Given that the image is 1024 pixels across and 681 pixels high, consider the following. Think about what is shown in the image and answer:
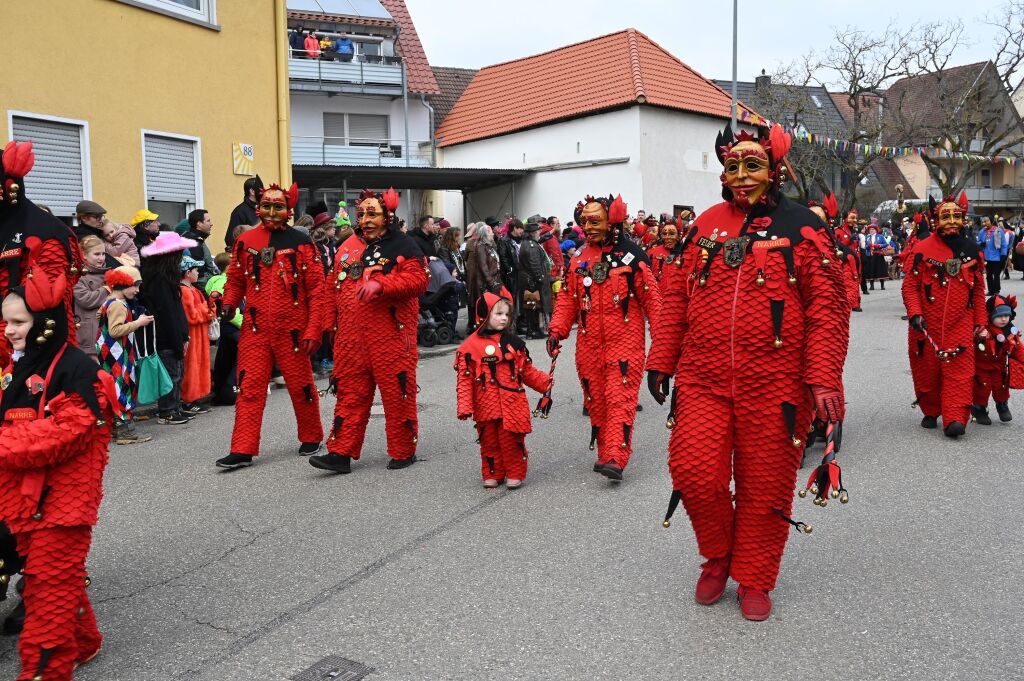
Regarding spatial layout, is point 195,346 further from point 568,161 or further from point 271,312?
point 568,161

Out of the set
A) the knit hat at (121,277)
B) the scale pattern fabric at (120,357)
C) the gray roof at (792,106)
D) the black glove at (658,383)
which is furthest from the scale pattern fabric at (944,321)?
the gray roof at (792,106)

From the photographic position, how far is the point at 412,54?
34.7m

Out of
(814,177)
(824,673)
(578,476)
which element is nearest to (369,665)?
(824,673)

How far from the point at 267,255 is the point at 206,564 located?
2750 millimetres

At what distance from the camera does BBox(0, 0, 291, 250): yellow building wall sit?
11.5 m

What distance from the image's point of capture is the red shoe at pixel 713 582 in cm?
437

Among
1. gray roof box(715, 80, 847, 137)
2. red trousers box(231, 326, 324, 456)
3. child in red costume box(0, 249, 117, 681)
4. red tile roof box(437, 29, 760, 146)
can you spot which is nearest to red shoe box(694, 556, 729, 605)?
child in red costume box(0, 249, 117, 681)

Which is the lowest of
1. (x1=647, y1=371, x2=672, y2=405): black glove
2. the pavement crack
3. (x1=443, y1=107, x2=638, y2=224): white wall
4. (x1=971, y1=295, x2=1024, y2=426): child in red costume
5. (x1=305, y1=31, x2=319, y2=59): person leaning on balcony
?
the pavement crack

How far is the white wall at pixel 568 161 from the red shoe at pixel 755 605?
2497 cm

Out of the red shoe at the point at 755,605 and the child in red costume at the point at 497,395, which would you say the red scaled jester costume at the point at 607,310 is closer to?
the child in red costume at the point at 497,395

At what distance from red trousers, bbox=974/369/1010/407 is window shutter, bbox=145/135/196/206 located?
10.4 m

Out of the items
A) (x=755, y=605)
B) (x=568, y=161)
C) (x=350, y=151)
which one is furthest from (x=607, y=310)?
(x=350, y=151)

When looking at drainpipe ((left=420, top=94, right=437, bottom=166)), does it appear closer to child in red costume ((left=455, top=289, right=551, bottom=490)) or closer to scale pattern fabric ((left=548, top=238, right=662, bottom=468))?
scale pattern fabric ((left=548, top=238, right=662, bottom=468))

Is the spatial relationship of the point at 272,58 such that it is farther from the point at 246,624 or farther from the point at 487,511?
the point at 246,624
